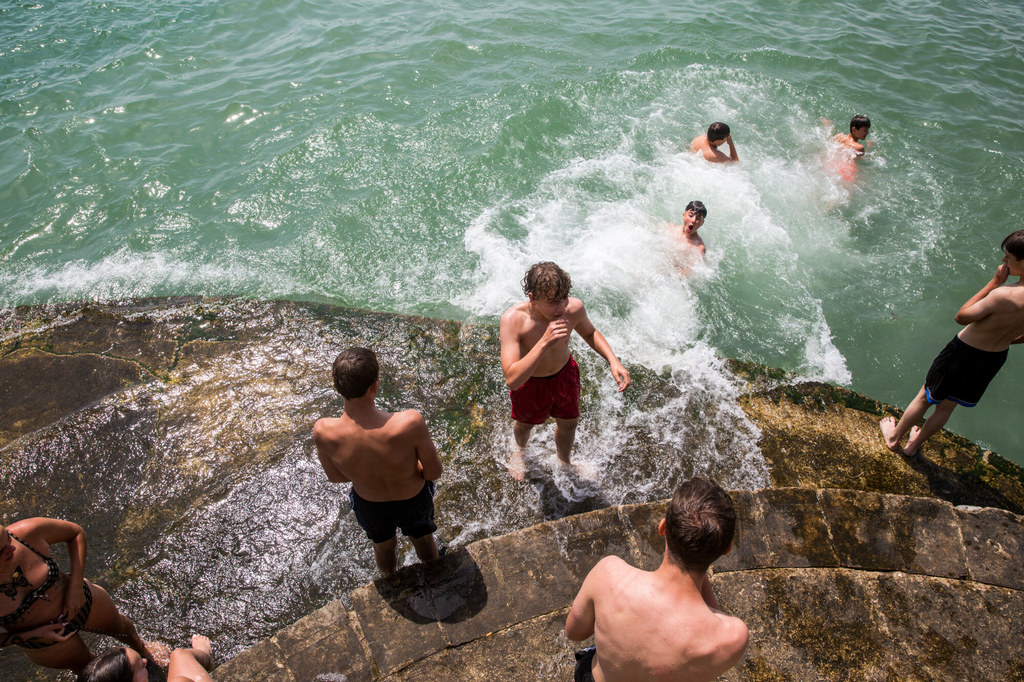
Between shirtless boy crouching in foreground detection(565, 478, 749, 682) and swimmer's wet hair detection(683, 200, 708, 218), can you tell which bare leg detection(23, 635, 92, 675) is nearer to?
shirtless boy crouching in foreground detection(565, 478, 749, 682)

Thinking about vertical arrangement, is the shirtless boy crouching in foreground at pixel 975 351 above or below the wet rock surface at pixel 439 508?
above

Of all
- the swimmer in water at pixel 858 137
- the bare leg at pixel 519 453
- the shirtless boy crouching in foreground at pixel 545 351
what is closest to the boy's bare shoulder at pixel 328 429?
the shirtless boy crouching in foreground at pixel 545 351

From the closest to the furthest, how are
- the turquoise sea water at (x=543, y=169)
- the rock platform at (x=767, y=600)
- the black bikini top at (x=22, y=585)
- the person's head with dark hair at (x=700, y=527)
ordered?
the person's head with dark hair at (x=700, y=527) < the black bikini top at (x=22, y=585) < the rock platform at (x=767, y=600) < the turquoise sea water at (x=543, y=169)

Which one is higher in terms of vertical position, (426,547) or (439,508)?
(426,547)

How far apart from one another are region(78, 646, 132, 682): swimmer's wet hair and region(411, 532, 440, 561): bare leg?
1503 millimetres

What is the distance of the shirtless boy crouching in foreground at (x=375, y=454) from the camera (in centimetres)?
304

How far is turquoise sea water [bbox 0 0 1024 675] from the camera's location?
25.0 ft

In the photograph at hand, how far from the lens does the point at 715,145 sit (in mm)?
9375

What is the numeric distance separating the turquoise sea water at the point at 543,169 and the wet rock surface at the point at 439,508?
85cm

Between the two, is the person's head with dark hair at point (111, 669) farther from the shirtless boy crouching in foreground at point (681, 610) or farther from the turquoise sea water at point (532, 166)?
the turquoise sea water at point (532, 166)

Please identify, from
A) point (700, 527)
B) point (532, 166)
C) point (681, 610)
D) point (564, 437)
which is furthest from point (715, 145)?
point (681, 610)

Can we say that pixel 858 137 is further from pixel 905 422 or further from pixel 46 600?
pixel 46 600

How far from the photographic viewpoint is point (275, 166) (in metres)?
9.74

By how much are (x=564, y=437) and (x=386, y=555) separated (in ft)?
5.41
